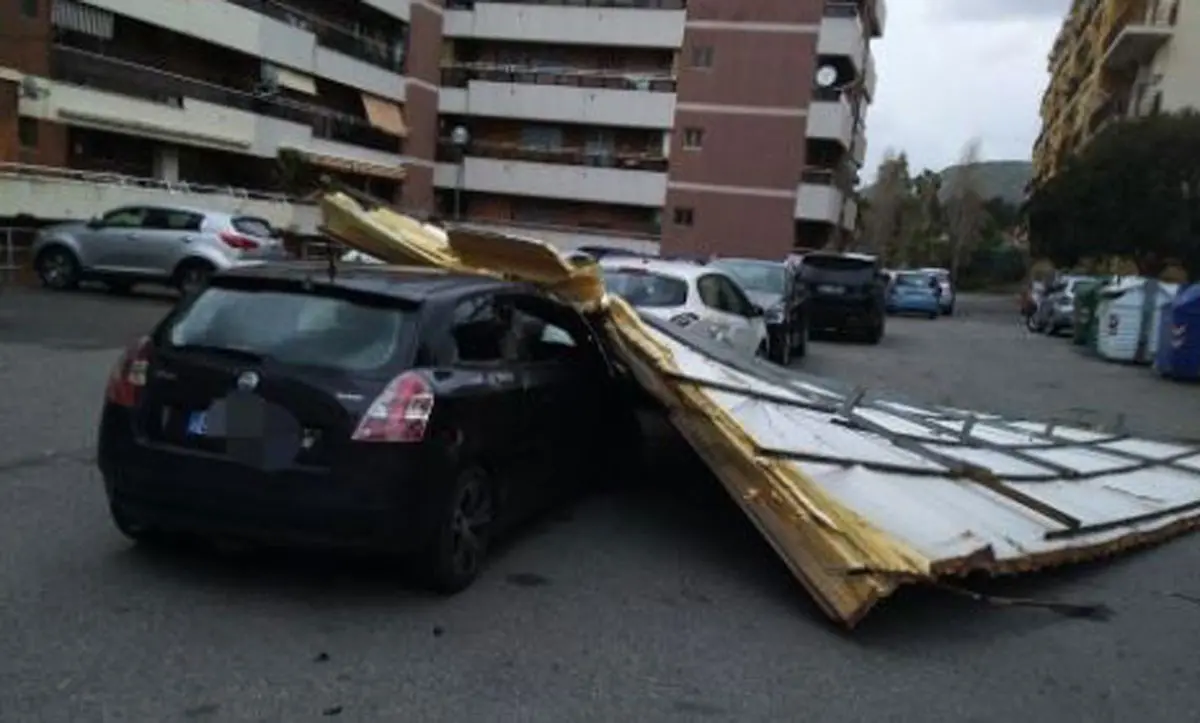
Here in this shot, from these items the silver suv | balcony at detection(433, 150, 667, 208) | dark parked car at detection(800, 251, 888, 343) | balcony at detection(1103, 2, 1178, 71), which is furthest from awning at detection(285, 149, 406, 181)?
balcony at detection(1103, 2, 1178, 71)

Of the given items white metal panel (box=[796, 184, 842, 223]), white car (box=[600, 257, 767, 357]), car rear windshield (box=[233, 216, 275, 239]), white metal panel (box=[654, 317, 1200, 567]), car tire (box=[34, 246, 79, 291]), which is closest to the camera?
white metal panel (box=[654, 317, 1200, 567])

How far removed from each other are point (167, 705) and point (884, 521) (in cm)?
340

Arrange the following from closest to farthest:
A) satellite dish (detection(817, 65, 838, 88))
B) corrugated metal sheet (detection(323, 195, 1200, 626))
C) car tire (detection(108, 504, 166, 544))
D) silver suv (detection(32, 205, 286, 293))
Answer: car tire (detection(108, 504, 166, 544)), corrugated metal sheet (detection(323, 195, 1200, 626)), silver suv (detection(32, 205, 286, 293)), satellite dish (detection(817, 65, 838, 88))

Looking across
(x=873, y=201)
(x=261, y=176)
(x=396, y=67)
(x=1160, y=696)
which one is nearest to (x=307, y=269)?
(x=1160, y=696)

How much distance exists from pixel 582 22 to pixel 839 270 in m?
33.7

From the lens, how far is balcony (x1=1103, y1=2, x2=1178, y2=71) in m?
51.2

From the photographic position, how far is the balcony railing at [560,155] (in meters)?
53.0

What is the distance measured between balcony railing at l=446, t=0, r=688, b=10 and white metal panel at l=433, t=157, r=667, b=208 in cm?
748

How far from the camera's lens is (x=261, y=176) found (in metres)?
40.9

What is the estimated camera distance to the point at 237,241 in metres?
19.3

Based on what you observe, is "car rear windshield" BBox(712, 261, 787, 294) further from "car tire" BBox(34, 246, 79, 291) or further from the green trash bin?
"car tire" BBox(34, 246, 79, 291)

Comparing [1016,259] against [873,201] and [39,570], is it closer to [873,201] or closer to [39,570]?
[873,201]

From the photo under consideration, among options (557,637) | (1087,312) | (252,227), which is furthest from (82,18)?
(557,637)

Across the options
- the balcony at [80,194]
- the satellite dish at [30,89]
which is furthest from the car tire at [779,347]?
the satellite dish at [30,89]
